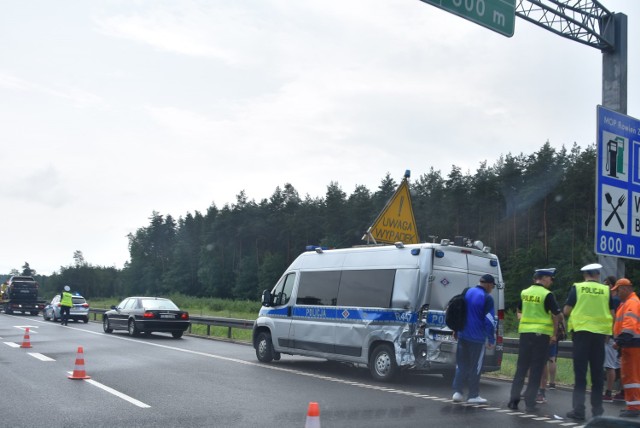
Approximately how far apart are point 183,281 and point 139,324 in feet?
346

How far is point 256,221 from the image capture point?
106 m

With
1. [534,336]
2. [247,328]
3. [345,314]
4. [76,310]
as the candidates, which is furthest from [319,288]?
[76,310]

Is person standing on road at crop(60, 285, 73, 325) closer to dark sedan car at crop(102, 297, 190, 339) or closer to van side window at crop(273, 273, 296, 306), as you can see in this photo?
dark sedan car at crop(102, 297, 190, 339)

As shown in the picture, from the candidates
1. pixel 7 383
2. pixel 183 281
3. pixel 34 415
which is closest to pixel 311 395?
pixel 34 415

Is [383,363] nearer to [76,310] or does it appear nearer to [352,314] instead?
[352,314]

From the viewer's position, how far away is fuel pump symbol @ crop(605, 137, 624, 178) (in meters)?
12.2

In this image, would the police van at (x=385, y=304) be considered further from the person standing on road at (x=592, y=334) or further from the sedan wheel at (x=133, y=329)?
the sedan wheel at (x=133, y=329)

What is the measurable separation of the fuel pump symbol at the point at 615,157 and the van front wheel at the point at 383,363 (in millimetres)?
4846

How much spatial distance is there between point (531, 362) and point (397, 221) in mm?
9116

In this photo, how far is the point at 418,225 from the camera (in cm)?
8062

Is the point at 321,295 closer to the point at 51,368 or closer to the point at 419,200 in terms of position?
the point at 51,368

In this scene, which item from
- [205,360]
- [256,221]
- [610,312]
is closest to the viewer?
[610,312]

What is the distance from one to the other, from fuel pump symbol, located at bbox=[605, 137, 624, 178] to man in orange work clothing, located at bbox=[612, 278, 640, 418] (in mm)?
2349

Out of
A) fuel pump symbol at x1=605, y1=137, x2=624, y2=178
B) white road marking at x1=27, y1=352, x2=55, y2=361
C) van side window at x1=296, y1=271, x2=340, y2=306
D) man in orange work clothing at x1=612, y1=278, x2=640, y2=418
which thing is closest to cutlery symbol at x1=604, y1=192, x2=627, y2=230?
fuel pump symbol at x1=605, y1=137, x2=624, y2=178
